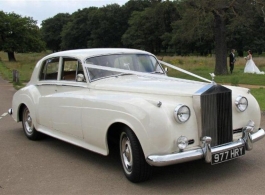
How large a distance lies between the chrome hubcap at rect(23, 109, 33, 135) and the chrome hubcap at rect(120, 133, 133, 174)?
3004 mm

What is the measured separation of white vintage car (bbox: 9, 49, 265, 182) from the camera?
4.27 m

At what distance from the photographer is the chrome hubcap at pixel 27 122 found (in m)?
7.26

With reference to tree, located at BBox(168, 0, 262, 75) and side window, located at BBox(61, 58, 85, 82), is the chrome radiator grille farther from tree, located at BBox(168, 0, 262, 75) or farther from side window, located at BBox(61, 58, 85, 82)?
tree, located at BBox(168, 0, 262, 75)

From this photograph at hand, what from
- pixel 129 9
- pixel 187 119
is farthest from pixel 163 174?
pixel 129 9

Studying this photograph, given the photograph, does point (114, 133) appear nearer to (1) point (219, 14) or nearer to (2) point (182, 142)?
(2) point (182, 142)

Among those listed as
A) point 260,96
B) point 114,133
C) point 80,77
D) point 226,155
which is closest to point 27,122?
point 80,77

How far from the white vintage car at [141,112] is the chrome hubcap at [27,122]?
756mm

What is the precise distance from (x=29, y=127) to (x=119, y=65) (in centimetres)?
256

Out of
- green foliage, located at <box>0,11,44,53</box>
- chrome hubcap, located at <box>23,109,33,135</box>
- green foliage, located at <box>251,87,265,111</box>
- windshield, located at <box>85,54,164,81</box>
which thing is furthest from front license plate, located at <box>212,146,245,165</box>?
green foliage, located at <box>0,11,44,53</box>

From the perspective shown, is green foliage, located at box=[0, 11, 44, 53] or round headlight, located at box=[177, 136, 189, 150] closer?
round headlight, located at box=[177, 136, 189, 150]

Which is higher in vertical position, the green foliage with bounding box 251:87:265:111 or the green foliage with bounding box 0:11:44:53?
the green foliage with bounding box 0:11:44:53

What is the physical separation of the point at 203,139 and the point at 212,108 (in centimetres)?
42

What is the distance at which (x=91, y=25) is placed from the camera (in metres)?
106

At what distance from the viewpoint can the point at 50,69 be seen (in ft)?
22.3
